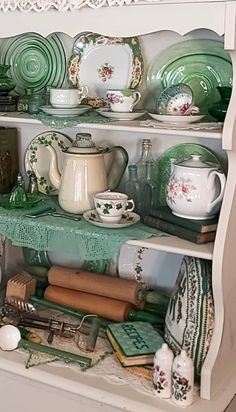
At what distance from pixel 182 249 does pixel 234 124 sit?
0.28 metres

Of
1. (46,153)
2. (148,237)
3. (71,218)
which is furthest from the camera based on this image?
(46,153)

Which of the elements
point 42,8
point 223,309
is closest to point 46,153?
→ point 42,8

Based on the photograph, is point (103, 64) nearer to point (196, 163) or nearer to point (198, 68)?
point (198, 68)

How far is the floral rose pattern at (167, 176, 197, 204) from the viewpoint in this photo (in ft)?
4.35

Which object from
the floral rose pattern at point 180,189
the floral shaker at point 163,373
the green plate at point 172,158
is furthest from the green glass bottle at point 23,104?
the floral shaker at point 163,373

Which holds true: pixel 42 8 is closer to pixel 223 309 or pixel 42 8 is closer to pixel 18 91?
pixel 18 91

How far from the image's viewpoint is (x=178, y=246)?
132 cm

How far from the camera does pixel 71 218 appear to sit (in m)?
1.49

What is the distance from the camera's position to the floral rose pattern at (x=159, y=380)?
1.30 metres

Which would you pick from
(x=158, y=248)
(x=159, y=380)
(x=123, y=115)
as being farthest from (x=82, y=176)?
(x=159, y=380)

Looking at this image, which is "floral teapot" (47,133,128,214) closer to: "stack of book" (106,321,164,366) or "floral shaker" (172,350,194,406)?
"stack of book" (106,321,164,366)

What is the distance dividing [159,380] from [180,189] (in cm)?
40

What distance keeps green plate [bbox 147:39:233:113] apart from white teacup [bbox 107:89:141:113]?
137mm

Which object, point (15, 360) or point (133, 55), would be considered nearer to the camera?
point (15, 360)
